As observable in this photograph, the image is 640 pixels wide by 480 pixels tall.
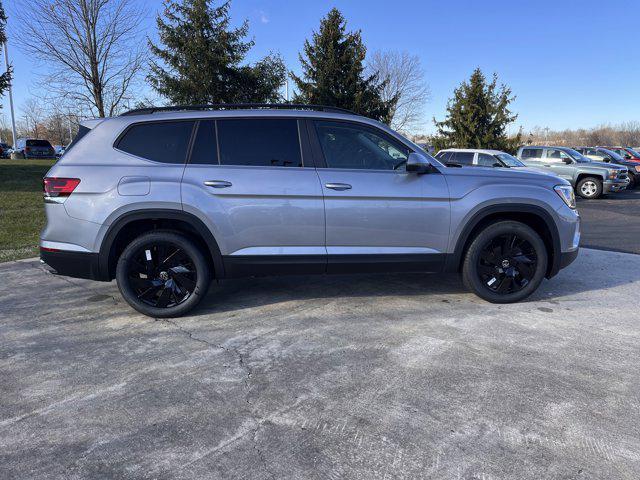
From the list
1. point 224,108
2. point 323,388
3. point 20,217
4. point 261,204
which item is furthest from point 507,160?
point 20,217

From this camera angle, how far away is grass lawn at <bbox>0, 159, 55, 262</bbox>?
22.6ft

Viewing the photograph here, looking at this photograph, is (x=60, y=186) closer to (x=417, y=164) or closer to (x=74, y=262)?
(x=74, y=262)

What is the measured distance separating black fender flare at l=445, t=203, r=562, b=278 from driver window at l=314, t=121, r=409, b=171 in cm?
85

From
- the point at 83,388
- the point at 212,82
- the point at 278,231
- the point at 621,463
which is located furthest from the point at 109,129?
the point at 212,82

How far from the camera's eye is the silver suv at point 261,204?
3.90 m

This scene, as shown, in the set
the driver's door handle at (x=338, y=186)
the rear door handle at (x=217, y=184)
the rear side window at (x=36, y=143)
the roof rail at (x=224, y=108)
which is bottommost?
the driver's door handle at (x=338, y=186)

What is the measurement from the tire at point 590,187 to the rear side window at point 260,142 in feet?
50.1

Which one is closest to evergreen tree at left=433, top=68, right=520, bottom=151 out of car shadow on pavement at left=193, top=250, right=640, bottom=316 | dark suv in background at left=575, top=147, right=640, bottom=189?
dark suv in background at left=575, top=147, right=640, bottom=189

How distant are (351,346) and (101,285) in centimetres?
324

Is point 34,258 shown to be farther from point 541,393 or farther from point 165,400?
point 541,393

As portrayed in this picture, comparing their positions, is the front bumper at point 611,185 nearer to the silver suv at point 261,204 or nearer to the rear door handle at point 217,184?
the silver suv at point 261,204

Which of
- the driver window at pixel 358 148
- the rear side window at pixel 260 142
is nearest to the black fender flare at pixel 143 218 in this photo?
the rear side window at pixel 260 142

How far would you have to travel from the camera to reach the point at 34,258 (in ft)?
21.1

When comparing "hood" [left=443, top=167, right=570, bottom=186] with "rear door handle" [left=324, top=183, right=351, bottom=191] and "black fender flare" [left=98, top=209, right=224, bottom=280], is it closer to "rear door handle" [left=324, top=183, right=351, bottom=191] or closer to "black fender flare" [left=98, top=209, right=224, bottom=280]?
"rear door handle" [left=324, top=183, right=351, bottom=191]
